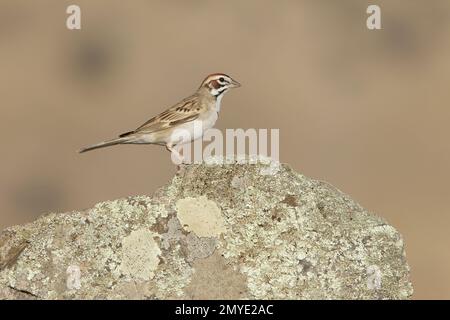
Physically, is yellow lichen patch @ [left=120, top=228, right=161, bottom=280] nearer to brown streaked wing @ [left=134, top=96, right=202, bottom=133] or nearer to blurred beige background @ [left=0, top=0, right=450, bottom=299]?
brown streaked wing @ [left=134, top=96, right=202, bottom=133]

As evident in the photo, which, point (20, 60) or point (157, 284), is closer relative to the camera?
point (157, 284)

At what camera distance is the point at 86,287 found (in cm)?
930

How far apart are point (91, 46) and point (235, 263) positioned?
3713 centimetres

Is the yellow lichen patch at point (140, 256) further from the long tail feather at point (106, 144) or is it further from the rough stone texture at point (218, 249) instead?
the long tail feather at point (106, 144)

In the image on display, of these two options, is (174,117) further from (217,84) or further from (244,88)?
(244,88)

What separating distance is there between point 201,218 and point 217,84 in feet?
14.3

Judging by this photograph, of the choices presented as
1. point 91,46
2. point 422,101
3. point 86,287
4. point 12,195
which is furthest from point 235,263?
point 91,46

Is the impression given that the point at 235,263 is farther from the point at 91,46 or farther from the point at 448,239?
the point at 91,46

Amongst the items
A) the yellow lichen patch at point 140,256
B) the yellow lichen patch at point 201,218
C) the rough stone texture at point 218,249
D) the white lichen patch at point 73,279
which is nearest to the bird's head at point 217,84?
the rough stone texture at point 218,249

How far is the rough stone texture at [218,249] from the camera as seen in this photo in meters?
9.34

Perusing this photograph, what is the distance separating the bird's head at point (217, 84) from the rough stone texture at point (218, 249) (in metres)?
3.75

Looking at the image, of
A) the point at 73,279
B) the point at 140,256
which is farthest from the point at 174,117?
the point at 73,279

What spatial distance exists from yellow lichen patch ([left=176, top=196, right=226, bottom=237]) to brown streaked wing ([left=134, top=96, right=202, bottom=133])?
11.6 ft

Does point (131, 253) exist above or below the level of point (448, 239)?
above
